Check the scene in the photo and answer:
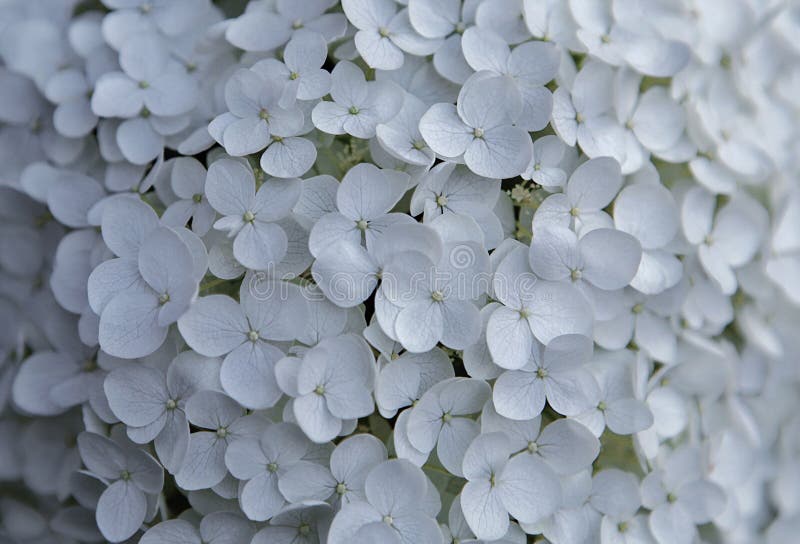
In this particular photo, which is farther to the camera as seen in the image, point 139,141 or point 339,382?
point 139,141

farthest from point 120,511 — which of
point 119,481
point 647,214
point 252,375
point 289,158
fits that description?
point 647,214

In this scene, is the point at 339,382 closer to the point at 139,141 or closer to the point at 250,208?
the point at 250,208

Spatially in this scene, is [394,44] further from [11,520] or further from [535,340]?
[11,520]

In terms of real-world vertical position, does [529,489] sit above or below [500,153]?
below

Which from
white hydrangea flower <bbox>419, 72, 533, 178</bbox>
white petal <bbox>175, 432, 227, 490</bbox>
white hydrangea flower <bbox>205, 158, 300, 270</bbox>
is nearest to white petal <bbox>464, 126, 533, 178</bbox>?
white hydrangea flower <bbox>419, 72, 533, 178</bbox>

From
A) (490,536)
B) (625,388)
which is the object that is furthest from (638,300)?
(490,536)

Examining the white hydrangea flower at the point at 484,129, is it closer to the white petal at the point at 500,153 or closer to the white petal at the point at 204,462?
the white petal at the point at 500,153

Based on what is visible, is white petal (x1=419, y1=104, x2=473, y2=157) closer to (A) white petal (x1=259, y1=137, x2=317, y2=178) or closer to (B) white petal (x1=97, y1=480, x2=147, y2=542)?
(A) white petal (x1=259, y1=137, x2=317, y2=178)

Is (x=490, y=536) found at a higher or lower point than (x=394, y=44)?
lower
